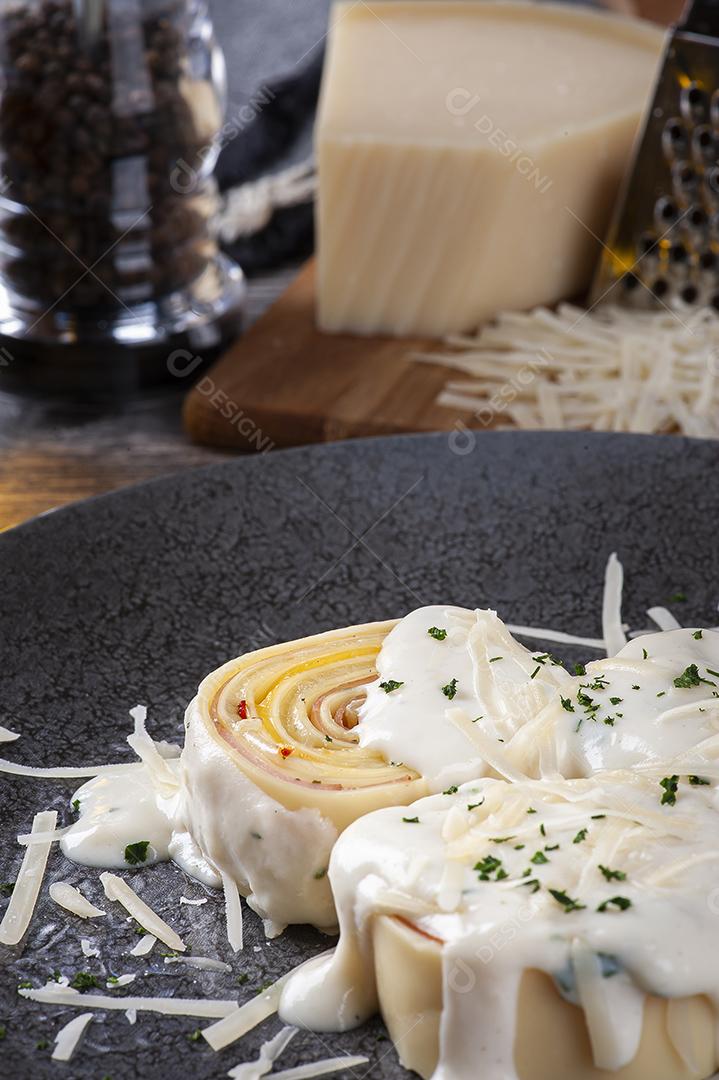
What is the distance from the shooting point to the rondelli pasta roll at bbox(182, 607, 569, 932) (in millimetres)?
1615

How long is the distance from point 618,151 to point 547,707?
205cm

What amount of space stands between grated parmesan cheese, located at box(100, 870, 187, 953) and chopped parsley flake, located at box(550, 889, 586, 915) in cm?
43

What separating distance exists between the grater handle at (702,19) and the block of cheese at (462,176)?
0.24 meters

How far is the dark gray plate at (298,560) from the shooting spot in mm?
1965

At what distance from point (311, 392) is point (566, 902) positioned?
1.77 m

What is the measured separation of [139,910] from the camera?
162 cm

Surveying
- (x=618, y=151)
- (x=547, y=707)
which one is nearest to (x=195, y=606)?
(x=547, y=707)

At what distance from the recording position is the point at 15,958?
1.56m

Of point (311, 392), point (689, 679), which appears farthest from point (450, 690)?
point (311, 392)

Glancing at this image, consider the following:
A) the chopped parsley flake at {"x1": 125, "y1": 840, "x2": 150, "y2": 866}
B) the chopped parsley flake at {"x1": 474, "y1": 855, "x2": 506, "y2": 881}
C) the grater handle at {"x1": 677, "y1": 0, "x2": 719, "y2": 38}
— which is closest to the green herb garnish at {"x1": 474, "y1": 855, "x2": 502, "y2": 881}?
the chopped parsley flake at {"x1": 474, "y1": 855, "x2": 506, "y2": 881}

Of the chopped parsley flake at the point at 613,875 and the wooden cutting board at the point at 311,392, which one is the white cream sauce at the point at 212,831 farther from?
the wooden cutting board at the point at 311,392

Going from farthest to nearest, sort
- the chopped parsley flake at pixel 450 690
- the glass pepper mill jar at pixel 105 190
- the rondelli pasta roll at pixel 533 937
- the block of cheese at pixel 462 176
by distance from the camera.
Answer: the block of cheese at pixel 462 176
the glass pepper mill jar at pixel 105 190
the chopped parsley flake at pixel 450 690
the rondelli pasta roll at pixel 533 937

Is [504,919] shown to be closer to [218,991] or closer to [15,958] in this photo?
[218,991]

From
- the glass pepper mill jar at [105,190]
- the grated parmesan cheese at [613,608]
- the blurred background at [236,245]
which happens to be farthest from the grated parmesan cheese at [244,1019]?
the glass pepper mill jar at [105,190]
